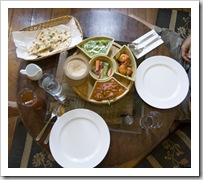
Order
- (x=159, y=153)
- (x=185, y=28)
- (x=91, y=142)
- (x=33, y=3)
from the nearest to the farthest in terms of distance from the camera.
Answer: (x=91, y=142) < (x=33, y=3) < (x=159, y=153) < (x=185, y=28)

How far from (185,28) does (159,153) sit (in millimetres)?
1415

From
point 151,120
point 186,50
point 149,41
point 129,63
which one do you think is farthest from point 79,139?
point 186,50

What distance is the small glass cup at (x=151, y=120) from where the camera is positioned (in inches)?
54.8

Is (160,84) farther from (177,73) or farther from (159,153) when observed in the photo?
(159,153)

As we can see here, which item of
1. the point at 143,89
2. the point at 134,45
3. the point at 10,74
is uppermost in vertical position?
the point at 134,45

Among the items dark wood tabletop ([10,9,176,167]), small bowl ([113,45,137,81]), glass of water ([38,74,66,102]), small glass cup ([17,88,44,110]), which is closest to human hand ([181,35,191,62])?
dark wood tabletop ([10,9,176,167])

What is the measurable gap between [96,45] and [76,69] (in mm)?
236

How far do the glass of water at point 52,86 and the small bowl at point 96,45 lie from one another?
28 cm

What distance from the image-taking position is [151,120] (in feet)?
4.58

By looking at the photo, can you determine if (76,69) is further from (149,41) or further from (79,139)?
(149,41)

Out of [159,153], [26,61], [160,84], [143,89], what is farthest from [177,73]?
[26,61]

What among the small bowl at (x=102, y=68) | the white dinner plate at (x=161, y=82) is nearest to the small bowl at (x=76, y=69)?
the small bowl at (x=102, y=68)

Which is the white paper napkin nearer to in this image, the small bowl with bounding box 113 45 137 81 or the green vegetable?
the small bowl with bounding box 113 45 137 81

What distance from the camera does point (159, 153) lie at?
2.04 meters
